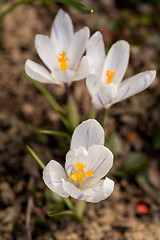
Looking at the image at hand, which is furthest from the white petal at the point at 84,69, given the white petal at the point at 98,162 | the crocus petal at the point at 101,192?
the crocus petal at the point at 101,192

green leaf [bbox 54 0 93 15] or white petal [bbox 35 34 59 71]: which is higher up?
green leaf [bbox 54 0 93 15]

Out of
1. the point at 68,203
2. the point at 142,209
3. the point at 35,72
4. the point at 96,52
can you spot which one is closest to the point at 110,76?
the point at 96,52

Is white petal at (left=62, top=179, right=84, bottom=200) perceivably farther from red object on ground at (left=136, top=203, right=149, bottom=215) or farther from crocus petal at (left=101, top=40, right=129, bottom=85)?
red object on ground at (left=136, top=203, right=149, bottom=215)

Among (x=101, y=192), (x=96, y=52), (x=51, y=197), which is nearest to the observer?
(x=101, y=192)

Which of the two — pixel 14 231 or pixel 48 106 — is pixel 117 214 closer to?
pixel 14 231

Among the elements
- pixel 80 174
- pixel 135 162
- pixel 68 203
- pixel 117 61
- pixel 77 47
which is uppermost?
pixel 77 47

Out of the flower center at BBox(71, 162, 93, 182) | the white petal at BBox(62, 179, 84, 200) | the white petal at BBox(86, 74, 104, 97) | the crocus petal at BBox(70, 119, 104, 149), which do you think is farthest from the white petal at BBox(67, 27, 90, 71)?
the white petal at BBox(62, 179, 84, 200)

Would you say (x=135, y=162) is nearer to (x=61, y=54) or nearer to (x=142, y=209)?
(x=142, y=209)
